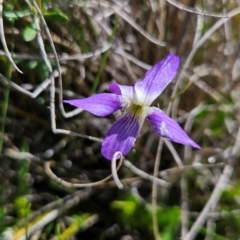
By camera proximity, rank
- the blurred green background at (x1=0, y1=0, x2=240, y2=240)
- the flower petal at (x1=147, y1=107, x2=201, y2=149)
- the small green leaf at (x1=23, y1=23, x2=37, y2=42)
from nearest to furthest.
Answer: the flower petal at (x1=147, y1=107, x2=201, y2=149), the small green leaf at (x1=23, y1=23, x2=37, y2=42), the blurred green background at (x1=0, y1=0, x2=240, y2=240)

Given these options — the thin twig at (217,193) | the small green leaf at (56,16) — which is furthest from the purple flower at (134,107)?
the thin twig at (217,193)

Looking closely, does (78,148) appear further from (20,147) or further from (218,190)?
(218,190)

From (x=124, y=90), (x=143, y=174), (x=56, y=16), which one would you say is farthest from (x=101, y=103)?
(x=143, y=174)

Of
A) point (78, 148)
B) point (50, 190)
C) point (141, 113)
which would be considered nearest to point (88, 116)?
point (78, 148)

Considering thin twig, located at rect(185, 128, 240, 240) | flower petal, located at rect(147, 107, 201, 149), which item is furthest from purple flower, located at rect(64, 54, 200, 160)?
thin twig, located at rect(185, 128, 240, 240)

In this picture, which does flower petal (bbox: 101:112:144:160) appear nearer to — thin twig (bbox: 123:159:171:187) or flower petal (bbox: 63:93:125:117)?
flower petal (bbox: 63:93:125:117)

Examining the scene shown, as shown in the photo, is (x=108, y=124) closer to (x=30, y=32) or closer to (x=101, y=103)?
(x=30, y=32)

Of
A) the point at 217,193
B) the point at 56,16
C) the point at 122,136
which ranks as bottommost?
the point at 217,193

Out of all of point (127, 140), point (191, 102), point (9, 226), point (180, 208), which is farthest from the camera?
point (191, 102)
